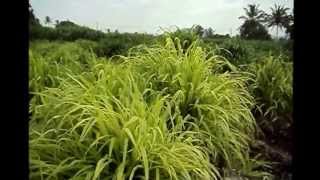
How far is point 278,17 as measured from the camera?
247cm

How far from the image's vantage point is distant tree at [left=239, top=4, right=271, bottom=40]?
2.71 metres

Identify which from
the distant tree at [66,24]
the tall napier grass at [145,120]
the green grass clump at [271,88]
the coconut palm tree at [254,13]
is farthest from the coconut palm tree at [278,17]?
the distant tree at [66,24]

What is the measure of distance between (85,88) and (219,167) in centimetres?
80

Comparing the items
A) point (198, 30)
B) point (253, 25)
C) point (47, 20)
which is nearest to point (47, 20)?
point (47, 20)

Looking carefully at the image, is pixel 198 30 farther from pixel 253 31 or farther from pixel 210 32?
pixel 253 31

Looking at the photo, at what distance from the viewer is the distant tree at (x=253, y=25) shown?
271cm

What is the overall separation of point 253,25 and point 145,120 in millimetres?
A: 1026

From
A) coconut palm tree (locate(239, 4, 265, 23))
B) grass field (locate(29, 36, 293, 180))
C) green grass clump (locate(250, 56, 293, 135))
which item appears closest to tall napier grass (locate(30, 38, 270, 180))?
grass field (locate(29, 36, 293, 180))

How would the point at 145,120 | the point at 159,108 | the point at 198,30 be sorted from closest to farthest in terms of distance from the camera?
1. the point at 145,120
2. the point at 159,108
3. the point at 198,30

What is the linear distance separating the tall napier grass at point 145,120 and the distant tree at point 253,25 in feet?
0.85

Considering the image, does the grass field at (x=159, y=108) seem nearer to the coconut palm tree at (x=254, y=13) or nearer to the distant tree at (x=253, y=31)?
the distant tree at (x=253, y=31)

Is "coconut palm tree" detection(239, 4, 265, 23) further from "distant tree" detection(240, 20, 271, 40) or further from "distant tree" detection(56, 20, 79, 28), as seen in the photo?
"distant tree" detection(56, 20, 79, 28)

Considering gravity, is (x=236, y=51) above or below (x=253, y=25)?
below
